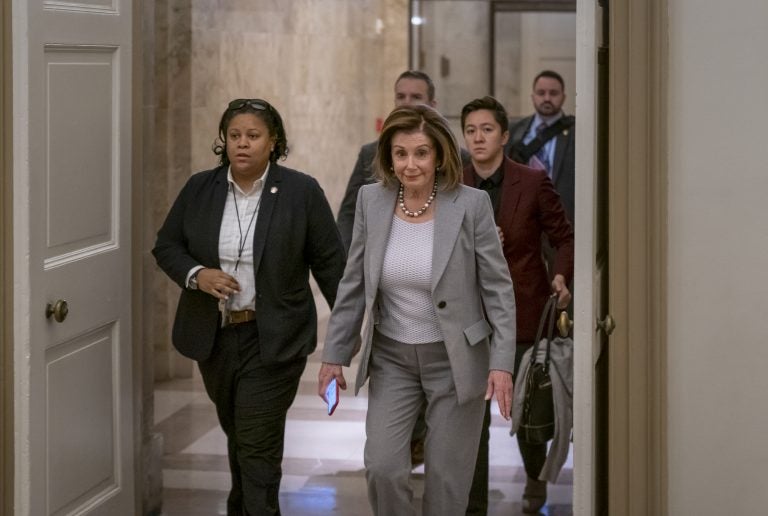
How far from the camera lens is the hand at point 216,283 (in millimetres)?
4945

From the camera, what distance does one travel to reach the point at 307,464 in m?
6.95

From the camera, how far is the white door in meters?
4.45

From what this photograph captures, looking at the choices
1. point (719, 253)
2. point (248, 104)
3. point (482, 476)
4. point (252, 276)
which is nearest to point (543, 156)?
point (482, 476)

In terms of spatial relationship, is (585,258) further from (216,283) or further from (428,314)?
(216,283)

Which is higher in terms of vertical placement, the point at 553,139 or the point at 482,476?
the point at 553,139

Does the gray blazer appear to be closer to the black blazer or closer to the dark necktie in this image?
the black blazer

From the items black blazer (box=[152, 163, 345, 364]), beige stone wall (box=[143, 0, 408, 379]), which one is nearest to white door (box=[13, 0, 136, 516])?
black blazer (box=[152, 163, 345, 364])

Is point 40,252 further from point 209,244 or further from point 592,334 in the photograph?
point 592,334

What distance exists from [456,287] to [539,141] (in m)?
3.28

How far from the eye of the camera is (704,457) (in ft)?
14.7

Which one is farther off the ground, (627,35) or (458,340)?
(627,35)

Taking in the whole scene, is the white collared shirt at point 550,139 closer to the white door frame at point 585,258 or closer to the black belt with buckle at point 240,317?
the black belt with buckle at point 240,317

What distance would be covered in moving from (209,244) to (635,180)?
1638 mm

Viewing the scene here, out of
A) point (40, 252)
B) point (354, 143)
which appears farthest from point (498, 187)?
point (354, 143)
